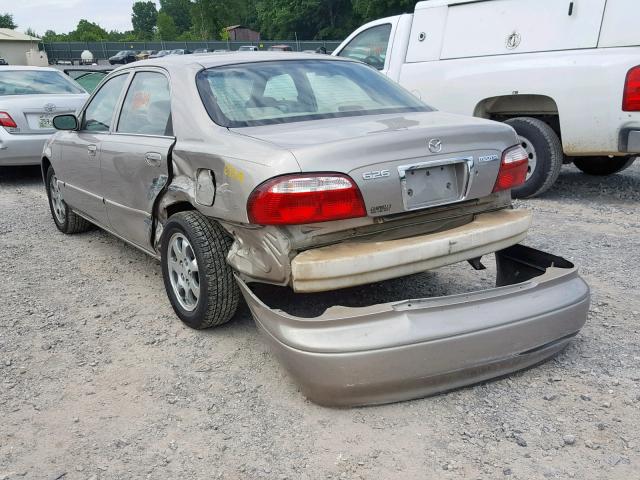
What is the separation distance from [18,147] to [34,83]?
1270 millimetres

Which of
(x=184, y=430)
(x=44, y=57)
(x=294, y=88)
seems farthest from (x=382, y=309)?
(x=44, y=57)

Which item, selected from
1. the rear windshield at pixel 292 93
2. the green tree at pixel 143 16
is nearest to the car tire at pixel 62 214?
the rear windshield at pixel 292 93

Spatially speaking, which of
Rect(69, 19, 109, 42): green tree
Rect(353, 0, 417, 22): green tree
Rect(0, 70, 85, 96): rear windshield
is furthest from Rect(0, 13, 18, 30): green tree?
Rect(0, 70, 85, 96): rear windshield

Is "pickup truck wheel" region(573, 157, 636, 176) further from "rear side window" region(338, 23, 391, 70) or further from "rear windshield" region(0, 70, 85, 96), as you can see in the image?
"rear windshield" region(0, 70, 85, 96)

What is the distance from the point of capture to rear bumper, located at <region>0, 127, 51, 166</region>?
7.88m

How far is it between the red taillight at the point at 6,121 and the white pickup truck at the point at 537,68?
431 cm

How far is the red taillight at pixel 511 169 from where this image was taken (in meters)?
3.12

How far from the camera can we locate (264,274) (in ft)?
9.33

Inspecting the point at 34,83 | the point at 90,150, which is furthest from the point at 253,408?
the point at 34,83

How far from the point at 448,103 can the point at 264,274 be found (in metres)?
4.78

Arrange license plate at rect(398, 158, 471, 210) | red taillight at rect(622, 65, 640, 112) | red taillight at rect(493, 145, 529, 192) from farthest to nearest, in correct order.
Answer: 1. red taillight at rect(622, 65, 640, 112)
2. red taillight at rect(493, 145, 529, 192)
3. license plate at rect(398, 158, 471, 210)

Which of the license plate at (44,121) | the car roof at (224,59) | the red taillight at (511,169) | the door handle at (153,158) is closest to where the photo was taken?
the red taillight at (511,169)

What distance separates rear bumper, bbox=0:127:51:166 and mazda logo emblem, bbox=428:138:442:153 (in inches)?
262

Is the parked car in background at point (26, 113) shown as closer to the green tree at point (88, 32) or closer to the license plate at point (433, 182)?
the license plate at point (433, 182)
